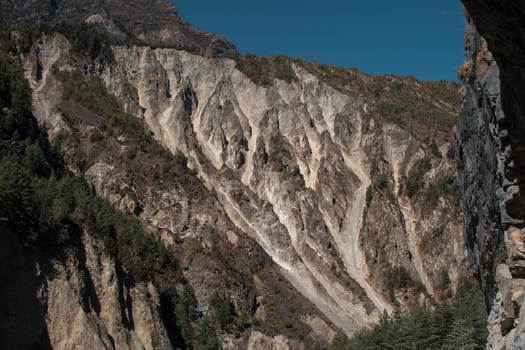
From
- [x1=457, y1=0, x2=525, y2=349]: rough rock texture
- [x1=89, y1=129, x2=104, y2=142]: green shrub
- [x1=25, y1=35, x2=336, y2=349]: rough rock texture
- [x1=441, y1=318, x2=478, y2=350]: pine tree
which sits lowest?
[x1=441, y1=318, x2=478, y2=350]: pine tree

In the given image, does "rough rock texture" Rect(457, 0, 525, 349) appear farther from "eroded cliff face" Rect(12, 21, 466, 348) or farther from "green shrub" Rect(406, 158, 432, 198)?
"green shrub" Rect(406, 158, 432, 198)

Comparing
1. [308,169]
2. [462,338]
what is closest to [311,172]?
[308,169]

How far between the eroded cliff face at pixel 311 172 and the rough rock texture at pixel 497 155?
62.1 metres

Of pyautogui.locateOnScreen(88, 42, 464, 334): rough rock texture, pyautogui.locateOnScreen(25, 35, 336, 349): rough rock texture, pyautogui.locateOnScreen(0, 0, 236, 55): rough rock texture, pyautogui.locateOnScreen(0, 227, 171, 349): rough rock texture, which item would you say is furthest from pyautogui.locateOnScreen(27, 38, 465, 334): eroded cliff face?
pyautogui.locateOnScreen(0, 0, 236, 55): rough rock texture

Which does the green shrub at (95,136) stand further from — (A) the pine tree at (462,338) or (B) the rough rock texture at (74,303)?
(A) the pine tree at (462,338)

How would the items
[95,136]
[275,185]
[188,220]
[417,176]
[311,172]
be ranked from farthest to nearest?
[311,172] < [417,176] < [275,185] < [95,136] < [188,220]

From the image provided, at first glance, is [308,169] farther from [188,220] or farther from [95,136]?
[95,136]

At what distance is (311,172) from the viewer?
10244cm

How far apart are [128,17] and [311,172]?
4310 inches

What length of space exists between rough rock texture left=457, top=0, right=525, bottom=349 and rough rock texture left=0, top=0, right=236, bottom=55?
15635cm

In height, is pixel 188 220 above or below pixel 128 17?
below

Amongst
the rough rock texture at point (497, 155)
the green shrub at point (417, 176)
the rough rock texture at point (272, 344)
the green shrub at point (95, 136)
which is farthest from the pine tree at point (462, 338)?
the green shrub at point (95, 136)

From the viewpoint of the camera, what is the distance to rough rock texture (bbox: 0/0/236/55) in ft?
560

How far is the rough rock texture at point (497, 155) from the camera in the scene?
8.92 m
